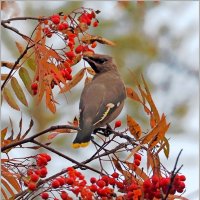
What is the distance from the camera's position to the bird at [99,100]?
217 inches

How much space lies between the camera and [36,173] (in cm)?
452

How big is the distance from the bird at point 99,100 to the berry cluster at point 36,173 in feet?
1.96

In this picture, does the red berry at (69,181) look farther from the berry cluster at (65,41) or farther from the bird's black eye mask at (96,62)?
the bird's black eye mask at (96,62)

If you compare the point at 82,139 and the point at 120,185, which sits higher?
the point at 82,139

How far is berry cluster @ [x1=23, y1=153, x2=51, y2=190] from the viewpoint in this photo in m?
4.41

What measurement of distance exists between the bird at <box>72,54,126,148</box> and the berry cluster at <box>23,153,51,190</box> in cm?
60

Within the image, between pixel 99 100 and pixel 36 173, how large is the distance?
162 centimetres

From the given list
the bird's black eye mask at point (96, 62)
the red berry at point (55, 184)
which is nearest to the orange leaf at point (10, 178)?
the red berry at point (55, 184)

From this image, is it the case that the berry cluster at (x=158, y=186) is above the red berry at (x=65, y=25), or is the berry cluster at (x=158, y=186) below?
below

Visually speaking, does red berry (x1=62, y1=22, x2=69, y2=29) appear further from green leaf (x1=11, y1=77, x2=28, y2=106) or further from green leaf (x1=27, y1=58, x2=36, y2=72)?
green leaf (x1=11, y1=77, x2=28, y2=106)

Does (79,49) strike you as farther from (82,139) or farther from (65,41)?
(82,139)

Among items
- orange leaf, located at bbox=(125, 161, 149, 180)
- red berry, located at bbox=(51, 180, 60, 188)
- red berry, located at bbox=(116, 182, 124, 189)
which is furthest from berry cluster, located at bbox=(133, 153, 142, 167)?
red berry, located at bbox=(51, 180, 60, 188)

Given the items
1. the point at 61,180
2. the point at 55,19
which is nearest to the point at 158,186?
the point at 61,180

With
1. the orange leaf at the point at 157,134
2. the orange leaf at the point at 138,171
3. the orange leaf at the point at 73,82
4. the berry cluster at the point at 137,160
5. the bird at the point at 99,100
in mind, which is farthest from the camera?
the bird at the point at 99,100
